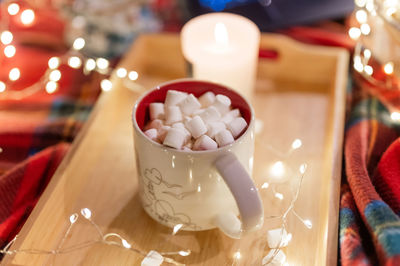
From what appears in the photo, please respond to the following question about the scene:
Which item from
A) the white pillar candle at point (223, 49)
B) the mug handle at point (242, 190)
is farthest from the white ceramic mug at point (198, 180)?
the white pillar candle at point (223, 49)

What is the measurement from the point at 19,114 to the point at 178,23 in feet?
1.38

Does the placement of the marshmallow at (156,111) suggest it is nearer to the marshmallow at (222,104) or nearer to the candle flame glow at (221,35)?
the marshmallow at (222,104)

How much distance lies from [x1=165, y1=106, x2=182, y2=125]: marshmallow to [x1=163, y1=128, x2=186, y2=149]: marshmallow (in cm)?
3

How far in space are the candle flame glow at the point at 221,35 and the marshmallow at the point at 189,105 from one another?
21 cm

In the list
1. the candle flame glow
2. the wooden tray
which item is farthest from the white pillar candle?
A: the wooden tray

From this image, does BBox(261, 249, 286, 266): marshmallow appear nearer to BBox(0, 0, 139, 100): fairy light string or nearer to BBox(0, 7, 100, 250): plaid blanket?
BBox(0, 7, 100, 250): plaid blanket

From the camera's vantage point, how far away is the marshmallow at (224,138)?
559 mm

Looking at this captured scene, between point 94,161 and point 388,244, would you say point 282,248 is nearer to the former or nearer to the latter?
point 388,244

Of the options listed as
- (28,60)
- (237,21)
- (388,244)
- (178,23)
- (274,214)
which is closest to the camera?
(388,244)

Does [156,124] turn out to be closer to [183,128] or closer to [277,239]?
[183,128]

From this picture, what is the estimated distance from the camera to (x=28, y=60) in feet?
3.20

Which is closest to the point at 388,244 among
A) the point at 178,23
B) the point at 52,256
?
the point at 52,256

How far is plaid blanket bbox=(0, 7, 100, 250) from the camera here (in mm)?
697

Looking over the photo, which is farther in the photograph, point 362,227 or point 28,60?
point 28,60
